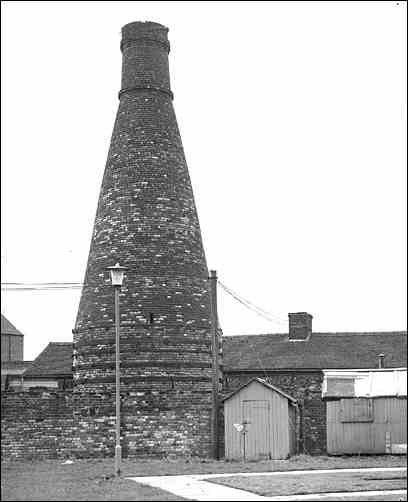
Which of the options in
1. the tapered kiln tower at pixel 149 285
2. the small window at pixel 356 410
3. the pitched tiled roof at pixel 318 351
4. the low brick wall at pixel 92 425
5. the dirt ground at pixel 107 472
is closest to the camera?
the dirt ground at pixel 107 472

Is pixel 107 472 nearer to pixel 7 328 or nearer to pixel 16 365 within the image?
pixel 16 365

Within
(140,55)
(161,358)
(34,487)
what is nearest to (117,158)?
(140,55)

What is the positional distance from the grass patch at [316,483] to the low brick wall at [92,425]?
7.04 metres

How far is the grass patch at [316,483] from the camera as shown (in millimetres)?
17125

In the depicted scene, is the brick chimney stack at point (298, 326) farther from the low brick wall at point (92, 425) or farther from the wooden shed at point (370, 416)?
the low brick wall at point (92, 425)

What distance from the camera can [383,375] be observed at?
29.4m

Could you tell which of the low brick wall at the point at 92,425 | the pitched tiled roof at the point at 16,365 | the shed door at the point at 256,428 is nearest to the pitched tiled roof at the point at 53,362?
the low brick wall at the point at 92,425

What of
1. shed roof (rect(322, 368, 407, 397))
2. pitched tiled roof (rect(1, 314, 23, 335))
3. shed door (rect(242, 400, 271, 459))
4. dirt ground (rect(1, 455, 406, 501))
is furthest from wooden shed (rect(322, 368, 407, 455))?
pitched tiled roof (rect(1, 314, 23, 335))

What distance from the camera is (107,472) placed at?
21234 millimetres

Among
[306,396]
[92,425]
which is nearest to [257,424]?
[92,425]

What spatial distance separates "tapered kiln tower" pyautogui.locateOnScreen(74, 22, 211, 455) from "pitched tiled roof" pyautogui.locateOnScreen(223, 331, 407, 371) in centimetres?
962

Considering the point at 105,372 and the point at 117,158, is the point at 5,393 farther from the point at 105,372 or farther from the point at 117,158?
the point at 117,158

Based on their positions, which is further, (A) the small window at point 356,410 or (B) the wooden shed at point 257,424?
(A) the small window at point 356,410

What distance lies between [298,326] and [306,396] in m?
7.03
